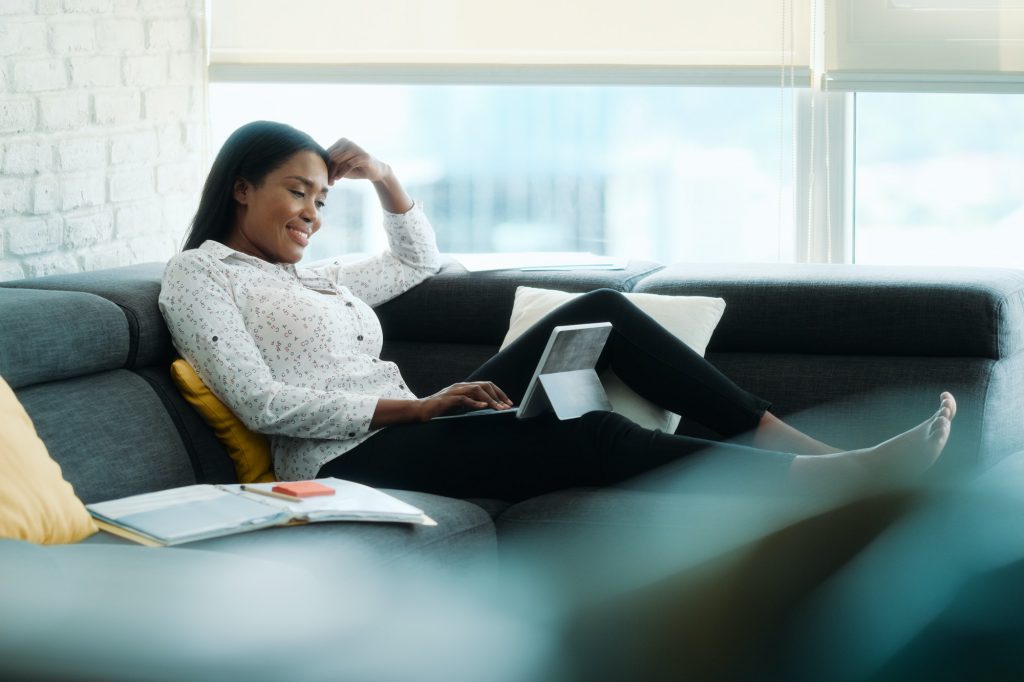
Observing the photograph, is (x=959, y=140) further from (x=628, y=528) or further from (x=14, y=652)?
(x=14, y=652)

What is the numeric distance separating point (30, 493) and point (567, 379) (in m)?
0.99

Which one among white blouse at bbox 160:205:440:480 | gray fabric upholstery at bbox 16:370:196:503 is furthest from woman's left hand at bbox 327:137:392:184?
gray fabric upholstery at bbox 16:370:196:503

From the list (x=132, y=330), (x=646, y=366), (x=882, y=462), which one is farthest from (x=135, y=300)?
(x=882, y=462)

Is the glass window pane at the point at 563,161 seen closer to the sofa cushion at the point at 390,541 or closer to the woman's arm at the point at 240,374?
the woman's arm at the point at 240,374

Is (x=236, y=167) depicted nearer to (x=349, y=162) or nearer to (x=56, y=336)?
(x=349, y=162)

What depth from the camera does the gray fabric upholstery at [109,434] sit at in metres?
2.13

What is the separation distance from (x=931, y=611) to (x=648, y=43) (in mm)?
1974

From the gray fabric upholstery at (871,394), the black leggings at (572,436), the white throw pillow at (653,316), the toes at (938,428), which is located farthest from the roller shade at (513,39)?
the toes at (938,428)

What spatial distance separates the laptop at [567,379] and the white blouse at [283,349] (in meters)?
0.23

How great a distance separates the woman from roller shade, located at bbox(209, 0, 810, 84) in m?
0.97

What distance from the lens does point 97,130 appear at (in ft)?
9.85

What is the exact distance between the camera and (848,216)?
3.32 meters

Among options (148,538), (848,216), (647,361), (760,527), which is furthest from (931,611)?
(848,216)

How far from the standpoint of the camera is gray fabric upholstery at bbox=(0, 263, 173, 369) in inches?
95.2
